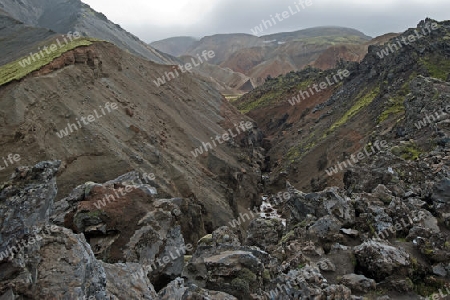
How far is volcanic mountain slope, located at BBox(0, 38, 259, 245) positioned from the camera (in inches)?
820

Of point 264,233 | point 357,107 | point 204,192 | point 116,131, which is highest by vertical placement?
point 116,131

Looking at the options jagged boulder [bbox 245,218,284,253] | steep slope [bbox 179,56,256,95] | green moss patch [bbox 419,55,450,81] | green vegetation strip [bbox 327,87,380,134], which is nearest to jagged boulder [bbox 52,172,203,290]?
jagged boulder [bbox 245,218,284,253]

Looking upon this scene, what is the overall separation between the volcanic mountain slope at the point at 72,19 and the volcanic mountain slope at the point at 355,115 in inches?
2190

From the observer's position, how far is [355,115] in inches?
1474

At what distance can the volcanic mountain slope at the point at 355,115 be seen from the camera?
30044 millimetres

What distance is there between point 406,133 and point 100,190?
66.8 feet

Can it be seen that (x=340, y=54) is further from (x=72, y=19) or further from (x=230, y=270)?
(x=230, y=270)

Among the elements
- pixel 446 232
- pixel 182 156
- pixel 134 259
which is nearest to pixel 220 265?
pixel 134 259

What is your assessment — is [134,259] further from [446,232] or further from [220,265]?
[446,232]

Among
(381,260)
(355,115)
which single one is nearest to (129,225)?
(381,260)

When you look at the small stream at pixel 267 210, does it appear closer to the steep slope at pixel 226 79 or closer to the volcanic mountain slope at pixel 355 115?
the volcanic mountain slope at pixel 355 115

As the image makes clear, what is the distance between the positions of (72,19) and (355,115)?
8686 cm

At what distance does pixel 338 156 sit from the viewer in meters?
32.8

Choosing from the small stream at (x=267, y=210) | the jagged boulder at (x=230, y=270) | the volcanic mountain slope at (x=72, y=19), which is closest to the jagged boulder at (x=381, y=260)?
the jagged boulder at (x=230, y=270)
